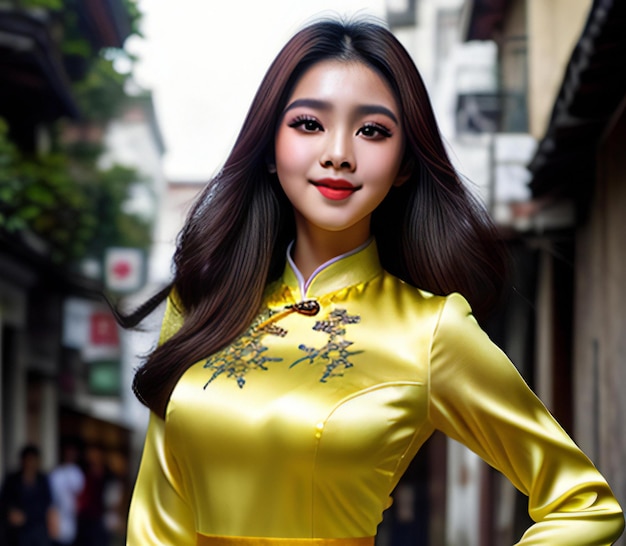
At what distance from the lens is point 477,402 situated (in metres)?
2.62

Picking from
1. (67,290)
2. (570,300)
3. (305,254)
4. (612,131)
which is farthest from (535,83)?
(305,254)

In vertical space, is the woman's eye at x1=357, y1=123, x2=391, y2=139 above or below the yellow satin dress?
above

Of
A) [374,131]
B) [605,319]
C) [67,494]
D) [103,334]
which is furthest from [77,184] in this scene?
[374,131]

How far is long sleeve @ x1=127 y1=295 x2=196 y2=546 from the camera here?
2.79 metres

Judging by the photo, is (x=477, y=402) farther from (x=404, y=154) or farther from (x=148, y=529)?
(x=148, y=529)

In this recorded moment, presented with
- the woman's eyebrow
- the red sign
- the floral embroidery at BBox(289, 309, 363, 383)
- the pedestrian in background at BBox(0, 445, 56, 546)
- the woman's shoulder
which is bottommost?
the red sign

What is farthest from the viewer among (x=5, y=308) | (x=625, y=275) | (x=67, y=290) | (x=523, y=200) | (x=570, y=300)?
(x=67, y=290)

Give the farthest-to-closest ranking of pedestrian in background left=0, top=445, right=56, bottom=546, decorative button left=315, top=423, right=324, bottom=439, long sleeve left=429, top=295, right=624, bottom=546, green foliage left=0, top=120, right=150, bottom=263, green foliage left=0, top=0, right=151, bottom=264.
Answer: green foliage left=0, top=0, right=151, bottom=264 < green foliage left=0, top=120, right=150, bottom=263 < pedestrian in background left=0, top=445, right=56, bottom=546 < decorative button left=315, top=423, right=324, bottom=439 < long sleeve left=429, top=295, right=624, bottom=546

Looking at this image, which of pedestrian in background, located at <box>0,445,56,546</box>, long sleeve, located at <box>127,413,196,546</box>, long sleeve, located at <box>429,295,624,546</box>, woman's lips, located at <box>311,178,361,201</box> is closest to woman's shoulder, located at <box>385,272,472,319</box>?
long sleeve, located at <box>429,295,624,546</box>

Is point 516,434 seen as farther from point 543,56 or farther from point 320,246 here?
point 543,56

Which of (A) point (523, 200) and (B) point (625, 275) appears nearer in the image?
(B) point (625, 275)

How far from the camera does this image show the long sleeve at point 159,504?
2.79 metres

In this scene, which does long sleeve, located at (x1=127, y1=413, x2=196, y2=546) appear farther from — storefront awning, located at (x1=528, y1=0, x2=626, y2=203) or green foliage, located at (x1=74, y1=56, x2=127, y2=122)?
green foliage, located at (x1=74, y1=56, x2=127, y2=122)

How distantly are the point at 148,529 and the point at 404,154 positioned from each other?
880 millimetres
